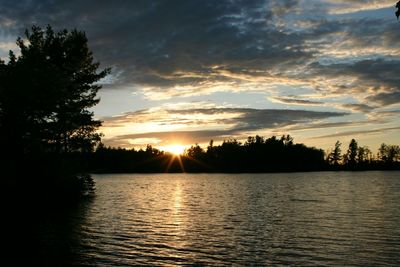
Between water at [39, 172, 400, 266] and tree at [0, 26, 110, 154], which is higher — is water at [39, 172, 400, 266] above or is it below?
below

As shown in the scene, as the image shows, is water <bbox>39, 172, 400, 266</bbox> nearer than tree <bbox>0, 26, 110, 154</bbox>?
Yes

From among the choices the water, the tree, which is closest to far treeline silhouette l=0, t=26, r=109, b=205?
the tree

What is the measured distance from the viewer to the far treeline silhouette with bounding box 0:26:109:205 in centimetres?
4088

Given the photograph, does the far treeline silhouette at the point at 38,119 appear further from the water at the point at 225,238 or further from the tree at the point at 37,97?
the water at the point at 225,238

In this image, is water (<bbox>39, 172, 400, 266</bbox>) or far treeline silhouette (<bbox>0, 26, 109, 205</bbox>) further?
far treeline silhouette (<bbox>0, 26, 109, 205</bbox>)

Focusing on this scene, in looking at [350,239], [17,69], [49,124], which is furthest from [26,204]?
[350,239]

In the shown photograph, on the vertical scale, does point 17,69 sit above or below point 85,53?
below

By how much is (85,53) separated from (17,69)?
52.6 ft

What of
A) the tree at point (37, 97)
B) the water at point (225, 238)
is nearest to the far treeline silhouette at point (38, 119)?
the tree at point (37, 97)

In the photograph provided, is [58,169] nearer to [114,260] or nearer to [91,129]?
[91,129]

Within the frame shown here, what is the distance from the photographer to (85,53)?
5719 centimetres

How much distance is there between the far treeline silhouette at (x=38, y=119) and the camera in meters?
40.9

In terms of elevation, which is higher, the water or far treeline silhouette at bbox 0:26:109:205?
far treeline silhouette at bbox 0:26:109:205

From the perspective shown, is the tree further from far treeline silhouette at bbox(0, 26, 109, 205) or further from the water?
the water
